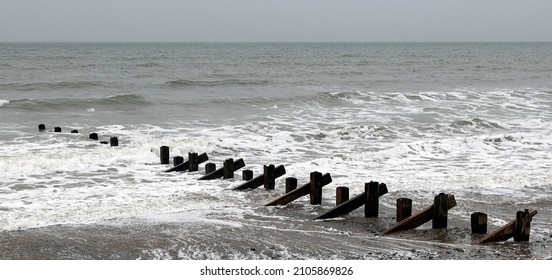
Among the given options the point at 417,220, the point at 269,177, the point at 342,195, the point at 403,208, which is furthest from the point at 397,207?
the point at 269,177

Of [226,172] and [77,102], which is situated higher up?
[226,172]

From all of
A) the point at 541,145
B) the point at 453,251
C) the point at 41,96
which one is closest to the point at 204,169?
the point at 453,251

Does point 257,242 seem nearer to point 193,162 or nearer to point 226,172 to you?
point 226,172

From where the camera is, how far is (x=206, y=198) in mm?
14070

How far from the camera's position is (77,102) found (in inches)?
1315

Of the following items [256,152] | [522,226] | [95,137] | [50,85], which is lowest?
[256,152]

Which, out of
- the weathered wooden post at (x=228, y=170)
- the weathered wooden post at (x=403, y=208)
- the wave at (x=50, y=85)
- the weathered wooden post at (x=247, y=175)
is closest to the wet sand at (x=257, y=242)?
the weathered wooden post at (x=403, y=208)

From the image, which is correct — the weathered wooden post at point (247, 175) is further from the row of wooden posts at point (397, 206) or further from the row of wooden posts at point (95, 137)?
the row of wooden posts at point (95, 137)

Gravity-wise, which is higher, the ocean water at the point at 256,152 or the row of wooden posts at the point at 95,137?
the row of wooden posts at the point at 95,137

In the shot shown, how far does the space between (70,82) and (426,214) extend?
128 ft

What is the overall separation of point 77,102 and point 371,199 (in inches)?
951

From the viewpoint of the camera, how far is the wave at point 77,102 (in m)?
31.9

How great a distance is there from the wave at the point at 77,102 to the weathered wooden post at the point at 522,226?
1004 inches

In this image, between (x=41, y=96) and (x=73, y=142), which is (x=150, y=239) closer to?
(x=73, y=142)
